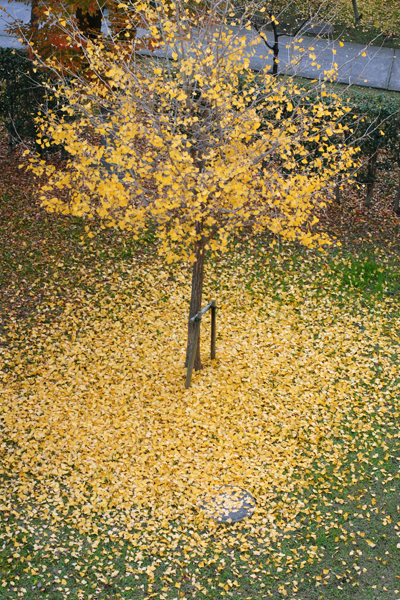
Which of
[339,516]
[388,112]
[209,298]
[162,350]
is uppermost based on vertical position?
[388,112]

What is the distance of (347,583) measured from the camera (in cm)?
566

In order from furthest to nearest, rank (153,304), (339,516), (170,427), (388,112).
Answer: (388,112), (153,304), (170,427), (339,516)

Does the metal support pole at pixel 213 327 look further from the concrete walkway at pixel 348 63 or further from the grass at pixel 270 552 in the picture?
the concrete walkway at pixel 348 63

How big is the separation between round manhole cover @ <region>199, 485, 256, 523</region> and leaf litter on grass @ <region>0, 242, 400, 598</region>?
0.09 metres

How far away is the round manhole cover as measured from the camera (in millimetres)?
6309

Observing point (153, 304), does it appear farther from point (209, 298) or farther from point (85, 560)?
point (85, 560)

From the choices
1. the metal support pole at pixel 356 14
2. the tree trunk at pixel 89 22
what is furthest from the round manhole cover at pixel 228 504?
the metal support pole at pixel 356 14

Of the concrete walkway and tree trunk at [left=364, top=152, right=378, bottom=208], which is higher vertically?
the concrete walkway

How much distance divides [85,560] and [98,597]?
0.42m

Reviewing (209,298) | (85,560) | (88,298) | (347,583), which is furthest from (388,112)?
(85,560)

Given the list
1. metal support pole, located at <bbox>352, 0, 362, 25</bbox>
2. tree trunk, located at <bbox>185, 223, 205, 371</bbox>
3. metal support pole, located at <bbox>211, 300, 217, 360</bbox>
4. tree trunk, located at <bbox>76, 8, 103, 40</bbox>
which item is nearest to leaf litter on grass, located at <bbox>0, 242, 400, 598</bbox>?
metal support pole, located at <bbox>211, 300, 217, 360</bbox>

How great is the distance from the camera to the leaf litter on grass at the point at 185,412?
6.24 meters

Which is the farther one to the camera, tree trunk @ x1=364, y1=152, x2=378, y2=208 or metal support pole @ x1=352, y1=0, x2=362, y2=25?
metal support pole @ x1=352, y1=0, x2=362, y2=25

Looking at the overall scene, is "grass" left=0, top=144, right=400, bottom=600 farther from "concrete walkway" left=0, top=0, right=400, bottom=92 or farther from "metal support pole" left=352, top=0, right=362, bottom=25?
"metal support pole" left=352, top=0, right=362, bottom=25
